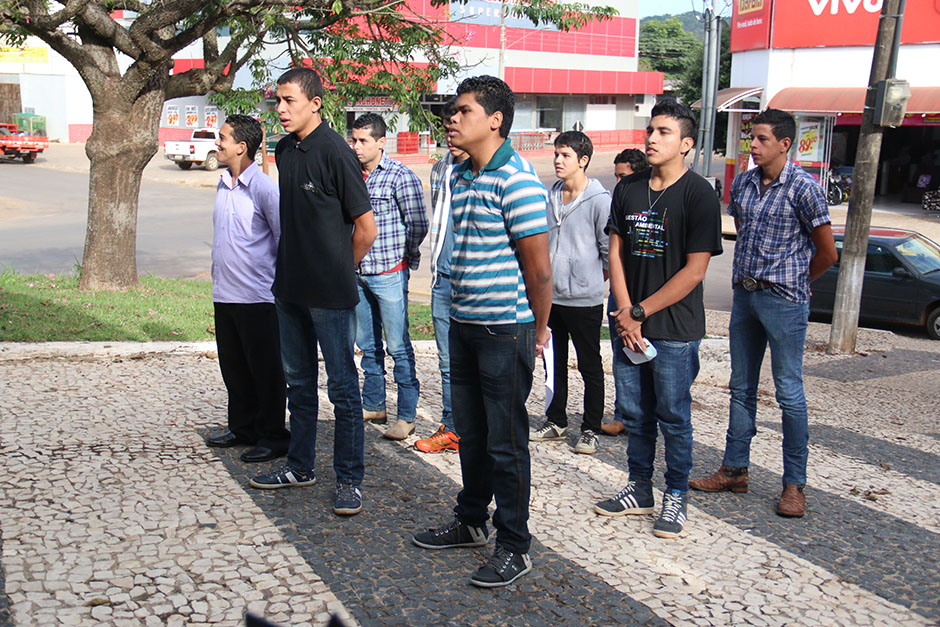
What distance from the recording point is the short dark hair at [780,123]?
4.71m

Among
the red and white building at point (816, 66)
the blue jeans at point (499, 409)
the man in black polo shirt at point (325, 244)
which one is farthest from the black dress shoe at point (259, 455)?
the red and white building at point (816, 66)

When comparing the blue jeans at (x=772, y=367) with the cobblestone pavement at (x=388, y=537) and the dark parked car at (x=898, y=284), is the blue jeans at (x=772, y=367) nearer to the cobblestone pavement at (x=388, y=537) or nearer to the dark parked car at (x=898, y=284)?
the cobblestone pavement at (x=388, y=537)

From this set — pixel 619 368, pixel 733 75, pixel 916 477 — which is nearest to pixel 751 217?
pixel 619 368

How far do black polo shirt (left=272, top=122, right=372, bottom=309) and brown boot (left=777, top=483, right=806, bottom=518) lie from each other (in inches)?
98.2

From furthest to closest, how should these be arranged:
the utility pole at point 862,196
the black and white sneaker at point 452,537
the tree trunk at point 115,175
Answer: the tree trunk at point 115,175
the utility pole at point 862,196
the black and white sneaker at point 452,537

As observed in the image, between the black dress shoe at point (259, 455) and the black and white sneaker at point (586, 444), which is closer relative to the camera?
the black dress shoe at point (259, 455)

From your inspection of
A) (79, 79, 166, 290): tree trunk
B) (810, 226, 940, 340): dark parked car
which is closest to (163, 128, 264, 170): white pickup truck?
(79, 79, 166, 290): tree trunk

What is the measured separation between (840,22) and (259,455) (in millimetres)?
23844

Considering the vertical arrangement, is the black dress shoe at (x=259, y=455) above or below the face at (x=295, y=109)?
below

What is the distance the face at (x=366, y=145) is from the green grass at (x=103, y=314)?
135 inches

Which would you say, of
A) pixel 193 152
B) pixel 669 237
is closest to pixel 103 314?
pixel 669 237

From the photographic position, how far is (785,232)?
187 inches

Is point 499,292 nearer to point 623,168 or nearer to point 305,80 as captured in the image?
point 305,80

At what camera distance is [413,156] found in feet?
144
